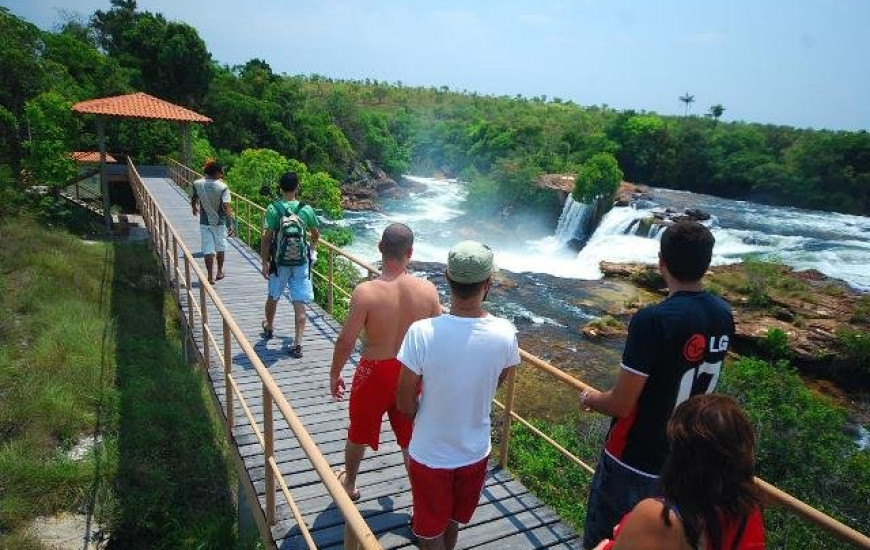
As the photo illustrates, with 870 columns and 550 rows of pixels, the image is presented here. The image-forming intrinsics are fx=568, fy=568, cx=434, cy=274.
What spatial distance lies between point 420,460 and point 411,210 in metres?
39.1

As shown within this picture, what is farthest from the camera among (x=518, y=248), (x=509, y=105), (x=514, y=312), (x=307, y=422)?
(x=509, y=105)

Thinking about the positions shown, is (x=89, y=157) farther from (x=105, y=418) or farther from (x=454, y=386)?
(x=454, y=386)

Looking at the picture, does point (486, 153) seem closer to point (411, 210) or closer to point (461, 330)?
point (411, 210)

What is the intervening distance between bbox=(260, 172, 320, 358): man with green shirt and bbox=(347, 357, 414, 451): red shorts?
2845mm

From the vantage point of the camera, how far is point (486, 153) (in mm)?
57438

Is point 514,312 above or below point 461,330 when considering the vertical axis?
below

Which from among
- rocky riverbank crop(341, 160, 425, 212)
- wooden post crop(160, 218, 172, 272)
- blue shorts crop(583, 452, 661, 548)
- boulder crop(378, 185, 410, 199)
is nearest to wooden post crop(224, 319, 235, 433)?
blue shorts crop(583, 452, 661, 548)

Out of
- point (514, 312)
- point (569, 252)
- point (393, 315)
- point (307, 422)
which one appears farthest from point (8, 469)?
point (569, 252)

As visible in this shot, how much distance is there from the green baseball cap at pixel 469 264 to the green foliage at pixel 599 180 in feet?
105

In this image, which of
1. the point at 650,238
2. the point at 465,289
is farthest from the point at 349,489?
the point at 650,238

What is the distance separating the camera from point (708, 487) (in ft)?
4.70

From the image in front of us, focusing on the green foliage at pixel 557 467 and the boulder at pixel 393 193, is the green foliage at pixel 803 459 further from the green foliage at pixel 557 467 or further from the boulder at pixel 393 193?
the boulder at pixel 393 193

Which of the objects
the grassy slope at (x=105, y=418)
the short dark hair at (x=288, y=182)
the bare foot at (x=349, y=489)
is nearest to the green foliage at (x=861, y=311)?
the grassy slope at (x=105, y=418)

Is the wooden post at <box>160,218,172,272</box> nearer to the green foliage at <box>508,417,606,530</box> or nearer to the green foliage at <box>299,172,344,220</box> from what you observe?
the green foliage at <box>508,417,606,530</box>
